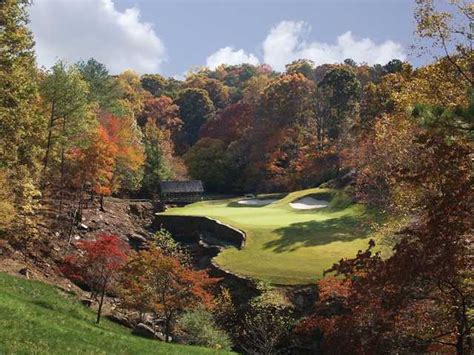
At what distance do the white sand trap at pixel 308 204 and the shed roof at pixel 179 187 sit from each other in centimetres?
2007

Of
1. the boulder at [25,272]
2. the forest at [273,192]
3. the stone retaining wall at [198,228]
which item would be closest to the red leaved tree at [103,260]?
the forest at [273,192]

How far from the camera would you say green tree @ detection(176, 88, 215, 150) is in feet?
329

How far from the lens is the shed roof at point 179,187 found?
225 feet

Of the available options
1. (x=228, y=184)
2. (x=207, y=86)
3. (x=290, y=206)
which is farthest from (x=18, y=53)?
(x=207, y=86)

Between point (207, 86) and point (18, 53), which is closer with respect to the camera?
point (18, 53)

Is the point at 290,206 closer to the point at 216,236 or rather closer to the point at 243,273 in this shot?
the point at 216,236

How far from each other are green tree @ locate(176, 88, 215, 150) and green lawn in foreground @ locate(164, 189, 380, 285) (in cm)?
5038

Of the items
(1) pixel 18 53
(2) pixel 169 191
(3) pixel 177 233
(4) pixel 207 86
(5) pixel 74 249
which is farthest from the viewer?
(4) pixel 207 86

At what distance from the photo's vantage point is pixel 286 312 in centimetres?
2805

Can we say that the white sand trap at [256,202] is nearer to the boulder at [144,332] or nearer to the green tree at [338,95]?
the green tree at [338,95]

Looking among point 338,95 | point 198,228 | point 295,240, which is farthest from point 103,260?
point 338,95

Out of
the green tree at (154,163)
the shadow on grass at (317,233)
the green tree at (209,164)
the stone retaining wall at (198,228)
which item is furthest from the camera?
the green tree at (209,164)

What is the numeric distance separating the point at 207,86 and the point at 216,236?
75060mm

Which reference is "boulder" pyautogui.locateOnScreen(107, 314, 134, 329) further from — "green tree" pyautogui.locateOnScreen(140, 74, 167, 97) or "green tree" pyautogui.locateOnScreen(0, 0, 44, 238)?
"green tree" pyautogui.locateOnScreen(140, 74, 167, 97)
